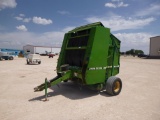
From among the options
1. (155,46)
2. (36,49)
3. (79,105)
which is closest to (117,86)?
(79,105)

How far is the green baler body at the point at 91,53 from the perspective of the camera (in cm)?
650

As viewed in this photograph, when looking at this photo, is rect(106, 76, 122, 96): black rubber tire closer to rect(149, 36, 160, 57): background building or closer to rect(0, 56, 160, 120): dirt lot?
rect(0, 56, 160, 120): dirt lot

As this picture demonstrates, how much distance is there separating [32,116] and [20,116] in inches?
13.5

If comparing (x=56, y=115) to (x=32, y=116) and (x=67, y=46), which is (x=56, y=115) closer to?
(x=32, y=116)

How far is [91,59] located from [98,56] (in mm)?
402

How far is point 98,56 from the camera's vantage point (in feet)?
22.0

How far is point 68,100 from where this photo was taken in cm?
634

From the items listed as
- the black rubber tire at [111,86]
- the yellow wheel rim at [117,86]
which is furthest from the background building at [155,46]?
the black rubber tire at [111,86]

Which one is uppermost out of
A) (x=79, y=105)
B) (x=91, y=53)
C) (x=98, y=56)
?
(x=91, y=53)

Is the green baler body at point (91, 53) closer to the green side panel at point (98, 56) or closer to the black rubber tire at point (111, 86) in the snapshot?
the green side panel at point (98, 56)

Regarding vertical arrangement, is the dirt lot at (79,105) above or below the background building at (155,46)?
below

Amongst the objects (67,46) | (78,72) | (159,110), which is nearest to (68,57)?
(67,46)

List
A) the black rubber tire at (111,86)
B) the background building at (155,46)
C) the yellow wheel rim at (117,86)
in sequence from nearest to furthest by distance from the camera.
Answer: the black rubber tire at (111,86) < the yellow wheel rim at (117,86) < the background building at (155,46)

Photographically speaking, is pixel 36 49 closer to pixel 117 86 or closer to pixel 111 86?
pixel 117 86
